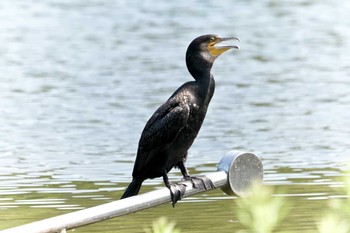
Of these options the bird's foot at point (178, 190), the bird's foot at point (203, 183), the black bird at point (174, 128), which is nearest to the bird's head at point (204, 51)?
the black bird at point (174, 128)

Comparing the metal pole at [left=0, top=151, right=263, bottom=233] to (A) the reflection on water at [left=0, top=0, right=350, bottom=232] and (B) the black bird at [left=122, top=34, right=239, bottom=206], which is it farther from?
(A) the reflection on water at [left=0, top=0, right=350, bottom=232]

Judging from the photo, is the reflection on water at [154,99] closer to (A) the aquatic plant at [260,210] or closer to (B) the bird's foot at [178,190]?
(B) the bird's foot at [178,190]

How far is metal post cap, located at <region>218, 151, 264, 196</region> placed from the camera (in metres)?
4.34

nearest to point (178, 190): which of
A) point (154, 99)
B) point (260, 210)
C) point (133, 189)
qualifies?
point (133, 189)

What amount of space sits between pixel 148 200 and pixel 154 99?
11.2 meters

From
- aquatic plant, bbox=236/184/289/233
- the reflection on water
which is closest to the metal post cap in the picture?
aquatic plant, bbox=236/184/289/233

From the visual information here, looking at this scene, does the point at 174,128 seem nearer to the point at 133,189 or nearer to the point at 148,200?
the point at 133,189

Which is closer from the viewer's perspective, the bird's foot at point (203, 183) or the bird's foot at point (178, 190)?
the bird's foot at point (203, 183)

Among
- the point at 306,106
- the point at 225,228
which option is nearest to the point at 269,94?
the point at 306,106

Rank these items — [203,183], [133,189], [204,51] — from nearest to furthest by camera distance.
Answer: [203,183]
[133,189]
[204,51]

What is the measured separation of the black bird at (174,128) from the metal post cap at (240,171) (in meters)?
2.15

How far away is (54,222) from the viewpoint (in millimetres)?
3721

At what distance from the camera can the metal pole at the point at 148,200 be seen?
372 cm

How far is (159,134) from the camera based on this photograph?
6.69 metres
